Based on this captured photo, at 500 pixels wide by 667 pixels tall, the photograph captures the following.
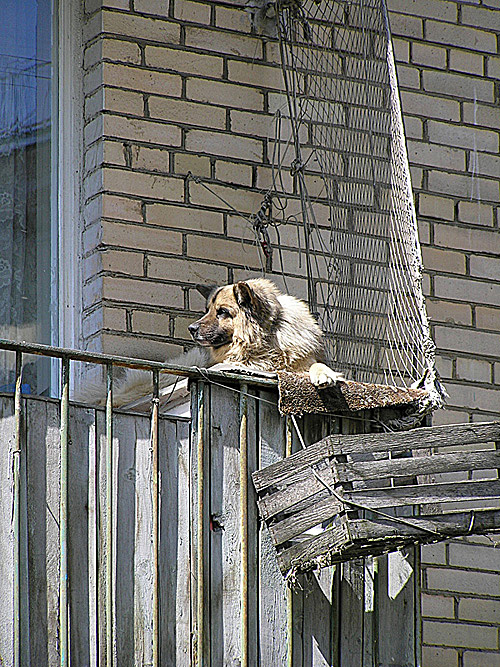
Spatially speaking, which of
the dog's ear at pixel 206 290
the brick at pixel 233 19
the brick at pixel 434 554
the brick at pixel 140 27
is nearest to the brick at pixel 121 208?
the dog's ear at pixel 206 290

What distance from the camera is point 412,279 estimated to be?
439 centimetres

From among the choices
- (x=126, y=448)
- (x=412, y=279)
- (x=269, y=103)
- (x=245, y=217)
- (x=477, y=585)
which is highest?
(x=269, y=103)

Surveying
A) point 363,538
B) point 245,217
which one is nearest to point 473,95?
point 245,217

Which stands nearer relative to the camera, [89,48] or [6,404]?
[6,404]

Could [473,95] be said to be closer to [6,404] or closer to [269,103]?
[269,103]

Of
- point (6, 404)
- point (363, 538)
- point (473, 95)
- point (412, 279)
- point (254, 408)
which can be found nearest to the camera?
point (363, 538)

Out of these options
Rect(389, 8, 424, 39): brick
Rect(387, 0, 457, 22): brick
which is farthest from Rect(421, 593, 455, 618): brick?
Rect(387, 0, 457, 22): brick

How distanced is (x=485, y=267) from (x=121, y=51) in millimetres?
1967

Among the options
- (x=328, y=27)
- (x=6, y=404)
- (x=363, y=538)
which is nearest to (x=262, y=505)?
(x=363, y=538)

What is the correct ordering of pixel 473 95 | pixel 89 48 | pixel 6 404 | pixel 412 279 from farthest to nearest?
pixel 473 95
pixel 89 48
pixel 412 279
pixel 6 404

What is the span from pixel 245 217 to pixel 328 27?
1.00m

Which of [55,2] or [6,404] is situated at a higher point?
[55,2]

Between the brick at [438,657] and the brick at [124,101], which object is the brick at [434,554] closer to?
the brick at [438,657]

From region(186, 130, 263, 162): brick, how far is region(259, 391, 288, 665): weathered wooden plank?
5.44 feet
